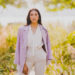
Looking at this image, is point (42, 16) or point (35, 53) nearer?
point (35, 53)

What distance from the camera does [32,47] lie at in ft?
7.84

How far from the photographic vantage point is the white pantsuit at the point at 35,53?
2.39 m

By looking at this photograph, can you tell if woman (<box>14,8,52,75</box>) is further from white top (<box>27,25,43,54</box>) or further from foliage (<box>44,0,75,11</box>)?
foliage (<box>44,0,75,11</box>)

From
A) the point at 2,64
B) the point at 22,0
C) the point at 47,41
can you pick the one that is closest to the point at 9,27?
the point at 22,0

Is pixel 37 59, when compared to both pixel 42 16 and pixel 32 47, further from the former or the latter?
pixel 42 16

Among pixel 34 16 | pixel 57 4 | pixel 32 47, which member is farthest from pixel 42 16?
pixel 32 47

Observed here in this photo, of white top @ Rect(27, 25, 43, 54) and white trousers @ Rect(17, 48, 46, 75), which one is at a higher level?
white top @ Rect(27, 25, 43, 54)

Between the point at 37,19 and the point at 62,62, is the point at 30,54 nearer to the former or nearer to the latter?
the point at 37,19

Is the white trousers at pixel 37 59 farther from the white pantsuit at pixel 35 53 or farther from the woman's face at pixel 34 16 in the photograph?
the woman's face at pixel 34 16

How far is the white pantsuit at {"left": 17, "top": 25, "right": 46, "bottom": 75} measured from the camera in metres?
2.39

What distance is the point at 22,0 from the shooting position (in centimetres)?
410

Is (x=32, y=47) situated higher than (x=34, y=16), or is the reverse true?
(x=34, y=16)

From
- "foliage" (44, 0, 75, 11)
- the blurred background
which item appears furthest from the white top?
"foliage" (44, 0, 75, 11)

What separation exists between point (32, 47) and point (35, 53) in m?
0.07
